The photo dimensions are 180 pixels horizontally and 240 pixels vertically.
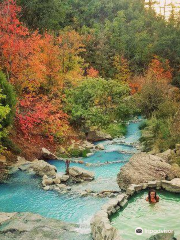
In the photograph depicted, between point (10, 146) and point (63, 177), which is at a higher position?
point (10, 146)

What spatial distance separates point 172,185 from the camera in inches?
567

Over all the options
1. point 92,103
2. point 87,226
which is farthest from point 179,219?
point 92,103

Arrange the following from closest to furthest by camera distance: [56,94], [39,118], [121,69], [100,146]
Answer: [39,118]
[100,146]
[56,94]
[121,69]

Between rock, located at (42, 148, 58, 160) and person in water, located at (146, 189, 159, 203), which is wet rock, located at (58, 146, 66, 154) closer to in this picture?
rock, located at (42, 148, 58, 160)

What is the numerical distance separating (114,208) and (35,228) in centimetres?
325

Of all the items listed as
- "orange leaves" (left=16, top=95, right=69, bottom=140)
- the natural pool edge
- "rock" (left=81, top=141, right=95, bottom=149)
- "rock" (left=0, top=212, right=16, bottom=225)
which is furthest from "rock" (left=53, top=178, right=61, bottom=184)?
"rock" (left=81, top=141, right=95, bottom=149)

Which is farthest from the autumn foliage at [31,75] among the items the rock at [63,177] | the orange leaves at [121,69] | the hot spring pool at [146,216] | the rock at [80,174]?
the orange leaves at [121,69]

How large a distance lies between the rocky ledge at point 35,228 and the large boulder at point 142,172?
167 inches

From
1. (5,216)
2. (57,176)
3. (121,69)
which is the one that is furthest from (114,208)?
(121,69)

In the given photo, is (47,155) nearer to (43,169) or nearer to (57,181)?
(43,169)

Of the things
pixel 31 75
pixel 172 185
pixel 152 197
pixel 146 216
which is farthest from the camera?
pixel 31 75

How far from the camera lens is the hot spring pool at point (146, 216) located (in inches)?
428

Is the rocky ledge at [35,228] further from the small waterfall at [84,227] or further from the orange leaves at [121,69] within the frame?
the orange leaves at [121,69]

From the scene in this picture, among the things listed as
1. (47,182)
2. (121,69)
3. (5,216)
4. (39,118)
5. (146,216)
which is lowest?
(47,182)
